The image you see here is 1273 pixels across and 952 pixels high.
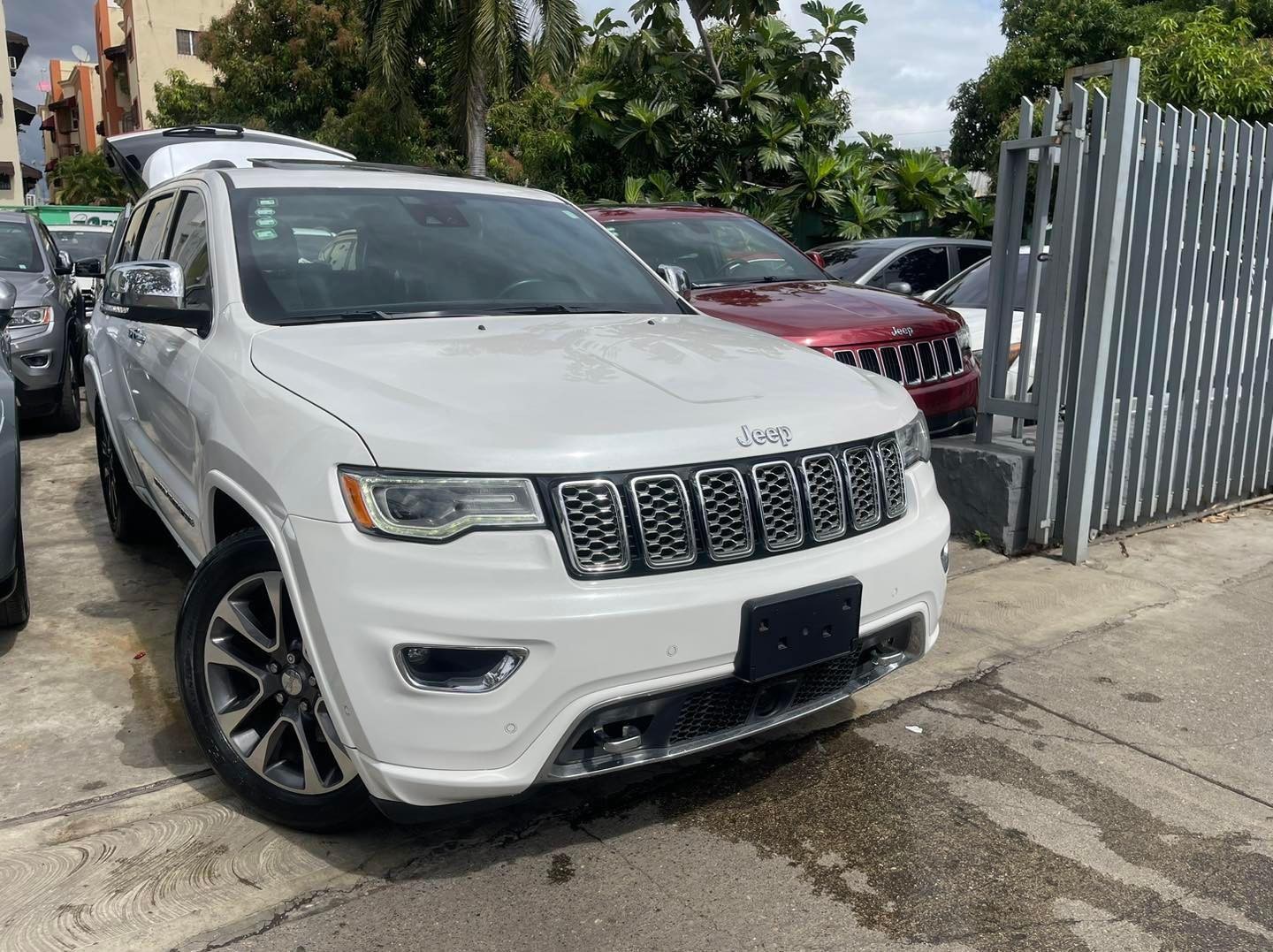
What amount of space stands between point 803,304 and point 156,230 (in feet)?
10.7

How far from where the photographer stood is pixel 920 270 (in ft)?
33.1

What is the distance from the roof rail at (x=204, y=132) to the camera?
9.60 m

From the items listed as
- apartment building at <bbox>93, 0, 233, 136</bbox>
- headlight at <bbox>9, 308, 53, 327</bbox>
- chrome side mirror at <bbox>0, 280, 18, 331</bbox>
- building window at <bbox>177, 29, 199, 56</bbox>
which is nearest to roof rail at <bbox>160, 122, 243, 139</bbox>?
headlight at <bbox>9, 308, 53, 327</bbox>

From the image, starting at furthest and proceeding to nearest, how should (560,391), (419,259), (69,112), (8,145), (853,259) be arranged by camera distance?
(69,112), (8,145), (853,259), (419,259), (560,391)

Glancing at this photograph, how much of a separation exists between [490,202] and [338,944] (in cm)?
274

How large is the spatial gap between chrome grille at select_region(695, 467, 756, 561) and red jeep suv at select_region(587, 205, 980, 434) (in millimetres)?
2864

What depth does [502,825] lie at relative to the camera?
306 cm

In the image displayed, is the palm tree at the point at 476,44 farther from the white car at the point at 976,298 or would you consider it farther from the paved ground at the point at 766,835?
the paved ground at the point at 766,835

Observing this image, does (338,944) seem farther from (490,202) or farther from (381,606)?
(490,202)

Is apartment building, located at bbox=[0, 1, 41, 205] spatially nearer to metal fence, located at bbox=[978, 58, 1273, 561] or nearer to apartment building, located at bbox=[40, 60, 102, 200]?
apartment building, located at bbox=[40, 60, 102, 200]

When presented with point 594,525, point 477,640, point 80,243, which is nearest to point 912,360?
point 594,525

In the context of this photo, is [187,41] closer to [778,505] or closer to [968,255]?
[968,255]

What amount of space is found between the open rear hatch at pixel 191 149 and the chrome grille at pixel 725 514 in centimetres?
692

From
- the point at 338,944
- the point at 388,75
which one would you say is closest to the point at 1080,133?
the point at 338,944
